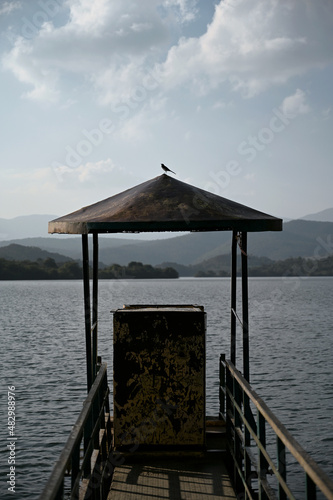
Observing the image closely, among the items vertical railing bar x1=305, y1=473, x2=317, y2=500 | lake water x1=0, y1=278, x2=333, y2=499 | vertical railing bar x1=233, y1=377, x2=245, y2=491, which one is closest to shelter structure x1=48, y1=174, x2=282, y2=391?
vertical railing bar x1=233, y1=377, x2=245, y2=491

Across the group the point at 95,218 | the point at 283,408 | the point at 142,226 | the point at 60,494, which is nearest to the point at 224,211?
the point at 142,226

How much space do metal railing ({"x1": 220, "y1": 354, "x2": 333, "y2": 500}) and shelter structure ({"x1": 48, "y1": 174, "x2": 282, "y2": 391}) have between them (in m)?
0.49

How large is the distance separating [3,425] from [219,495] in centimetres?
1065

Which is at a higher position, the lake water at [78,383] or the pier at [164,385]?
the pier at [164,385]

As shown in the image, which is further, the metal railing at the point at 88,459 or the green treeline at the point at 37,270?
the green treeline at the point at 37,270

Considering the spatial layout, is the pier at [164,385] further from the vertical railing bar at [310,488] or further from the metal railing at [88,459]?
the vertical railing bar at [310,488]

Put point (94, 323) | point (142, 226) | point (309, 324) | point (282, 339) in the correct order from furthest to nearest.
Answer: point (309, 324), point (282, 339), point (94, 323), point (142, 226)

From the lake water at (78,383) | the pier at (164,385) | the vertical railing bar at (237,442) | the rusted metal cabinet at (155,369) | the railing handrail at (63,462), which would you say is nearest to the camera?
the railing handrail at (63,462)

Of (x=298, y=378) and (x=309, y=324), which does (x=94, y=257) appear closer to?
(x=298, y=378)

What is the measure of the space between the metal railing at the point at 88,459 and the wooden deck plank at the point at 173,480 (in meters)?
0.21

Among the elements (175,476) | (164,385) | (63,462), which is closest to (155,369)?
(164,385)

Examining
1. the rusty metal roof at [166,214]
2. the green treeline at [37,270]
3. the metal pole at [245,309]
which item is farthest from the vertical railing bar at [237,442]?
the green treeline at [37,270]

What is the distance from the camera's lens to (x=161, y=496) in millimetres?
5660

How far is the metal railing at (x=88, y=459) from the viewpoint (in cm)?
344
